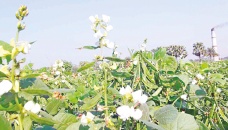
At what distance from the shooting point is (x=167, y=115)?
776 millimetres

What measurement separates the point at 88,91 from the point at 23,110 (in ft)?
1.52

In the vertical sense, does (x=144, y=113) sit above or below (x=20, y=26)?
below

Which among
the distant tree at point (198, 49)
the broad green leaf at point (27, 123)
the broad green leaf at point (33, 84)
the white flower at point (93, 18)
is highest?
the distant tree at point (198, 49)

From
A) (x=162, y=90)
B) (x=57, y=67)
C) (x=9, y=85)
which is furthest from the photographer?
(x=57, y=67)

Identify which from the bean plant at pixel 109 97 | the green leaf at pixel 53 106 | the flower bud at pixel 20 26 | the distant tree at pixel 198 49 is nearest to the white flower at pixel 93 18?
the bean plant at pixel 109 97

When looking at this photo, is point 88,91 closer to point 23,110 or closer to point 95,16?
point 95,16

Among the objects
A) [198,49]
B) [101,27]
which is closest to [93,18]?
[101,27]

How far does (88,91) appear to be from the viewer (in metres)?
1.02

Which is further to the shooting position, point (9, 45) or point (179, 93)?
point (179, 93)

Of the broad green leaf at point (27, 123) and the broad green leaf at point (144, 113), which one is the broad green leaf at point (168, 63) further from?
the broad green leaf at point (27, 123)

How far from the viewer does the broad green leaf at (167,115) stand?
769mm

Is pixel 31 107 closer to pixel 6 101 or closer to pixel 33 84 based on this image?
pixel 6 101

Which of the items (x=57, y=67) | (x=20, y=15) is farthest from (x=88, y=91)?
(x=57, y=67)

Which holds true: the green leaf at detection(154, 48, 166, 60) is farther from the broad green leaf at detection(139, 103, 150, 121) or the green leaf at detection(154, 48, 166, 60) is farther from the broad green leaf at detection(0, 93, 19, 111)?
the broad green leaf at detection(0, 93, 19, 111)
